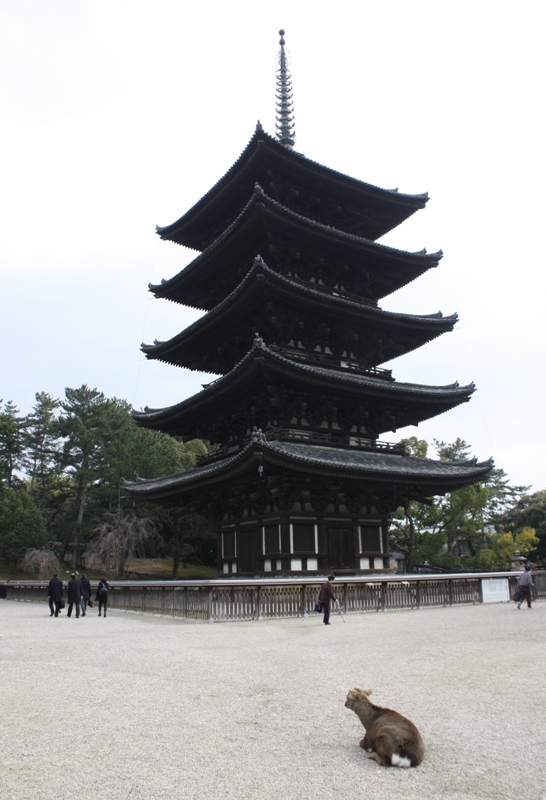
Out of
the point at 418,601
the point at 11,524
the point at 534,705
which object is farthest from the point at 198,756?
the point at 11,524

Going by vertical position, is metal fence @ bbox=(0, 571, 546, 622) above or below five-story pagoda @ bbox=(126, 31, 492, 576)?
below

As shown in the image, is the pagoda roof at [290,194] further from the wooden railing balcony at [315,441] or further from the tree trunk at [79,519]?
the tree trunk at [79,519]

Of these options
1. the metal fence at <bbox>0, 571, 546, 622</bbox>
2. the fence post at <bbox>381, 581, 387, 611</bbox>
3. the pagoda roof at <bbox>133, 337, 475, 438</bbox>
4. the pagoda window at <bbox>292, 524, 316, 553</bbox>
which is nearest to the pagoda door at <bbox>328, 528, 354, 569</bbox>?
the pagoda window at <bbox>292, 524, 316, 553</bbox>

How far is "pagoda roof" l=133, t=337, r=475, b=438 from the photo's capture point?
23781 mm

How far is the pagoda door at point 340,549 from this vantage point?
1003 inches

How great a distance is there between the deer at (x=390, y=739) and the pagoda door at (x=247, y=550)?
2008 centimetres

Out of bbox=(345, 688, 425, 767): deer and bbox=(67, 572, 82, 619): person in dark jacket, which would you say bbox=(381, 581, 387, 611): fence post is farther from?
bbox=(345, 688, 425, 767): deer

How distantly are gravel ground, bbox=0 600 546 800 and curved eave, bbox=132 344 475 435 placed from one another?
11.0m

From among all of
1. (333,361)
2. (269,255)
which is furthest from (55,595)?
(269,255)

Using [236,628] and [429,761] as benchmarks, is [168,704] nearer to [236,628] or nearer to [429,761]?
[429,761]

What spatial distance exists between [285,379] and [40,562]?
4045 cm

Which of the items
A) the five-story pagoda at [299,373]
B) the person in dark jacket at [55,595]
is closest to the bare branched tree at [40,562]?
the five-story pagoda at [299,373]

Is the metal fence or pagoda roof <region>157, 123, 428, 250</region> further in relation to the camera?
pagoda roof <region>157, 123, 428, 250</region>

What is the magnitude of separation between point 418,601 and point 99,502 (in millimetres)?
47003
